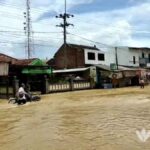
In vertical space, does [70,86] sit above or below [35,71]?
below

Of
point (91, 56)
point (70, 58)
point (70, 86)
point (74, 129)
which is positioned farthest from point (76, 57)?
point (74, 129)

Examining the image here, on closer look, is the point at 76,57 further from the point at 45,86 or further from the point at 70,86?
the point at 45,86

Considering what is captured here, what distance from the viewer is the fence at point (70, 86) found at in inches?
1679

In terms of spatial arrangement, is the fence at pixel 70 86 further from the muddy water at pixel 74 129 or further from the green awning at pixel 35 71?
the muddy water at pixel 74 129

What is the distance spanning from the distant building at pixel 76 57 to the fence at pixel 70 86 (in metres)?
13.1

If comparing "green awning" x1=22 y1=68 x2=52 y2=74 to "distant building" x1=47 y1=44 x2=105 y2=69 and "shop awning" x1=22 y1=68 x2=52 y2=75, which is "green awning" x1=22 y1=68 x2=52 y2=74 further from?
"distant building" x1=47 y1=44 x2=105 y2=69

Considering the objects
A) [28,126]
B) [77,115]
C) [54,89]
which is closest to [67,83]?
[54,89]

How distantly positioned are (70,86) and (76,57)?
771 inches

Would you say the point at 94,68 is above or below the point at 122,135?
above

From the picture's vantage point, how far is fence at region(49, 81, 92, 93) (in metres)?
42.7

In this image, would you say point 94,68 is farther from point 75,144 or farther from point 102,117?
point 75,144

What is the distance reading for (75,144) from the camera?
14094mm

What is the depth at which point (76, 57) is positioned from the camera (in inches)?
2542

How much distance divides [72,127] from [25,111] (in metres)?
8.10
